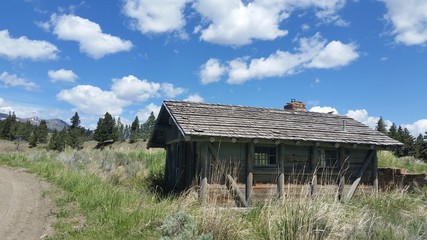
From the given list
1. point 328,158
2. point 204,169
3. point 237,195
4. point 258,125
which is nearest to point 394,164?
point 328,158

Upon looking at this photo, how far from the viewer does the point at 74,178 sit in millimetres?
11492

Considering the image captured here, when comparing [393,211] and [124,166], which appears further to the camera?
[124,166]

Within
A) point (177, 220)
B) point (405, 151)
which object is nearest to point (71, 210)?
point (177, 220)

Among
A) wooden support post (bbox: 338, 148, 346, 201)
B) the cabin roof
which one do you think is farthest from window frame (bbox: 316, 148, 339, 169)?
the cabin roof

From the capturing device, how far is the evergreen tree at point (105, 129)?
192 ft

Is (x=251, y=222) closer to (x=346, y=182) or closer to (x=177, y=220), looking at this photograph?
(x=177, y=220)

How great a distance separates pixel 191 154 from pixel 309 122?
5136 mm

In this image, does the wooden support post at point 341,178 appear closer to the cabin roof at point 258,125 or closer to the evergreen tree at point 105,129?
the cabin roof at point 258,125

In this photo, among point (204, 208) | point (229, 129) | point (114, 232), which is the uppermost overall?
point (229, 129)

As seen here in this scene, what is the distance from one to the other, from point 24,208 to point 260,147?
24.1ft

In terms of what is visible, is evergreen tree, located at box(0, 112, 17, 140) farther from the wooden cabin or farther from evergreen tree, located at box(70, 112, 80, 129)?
the wooden cabin

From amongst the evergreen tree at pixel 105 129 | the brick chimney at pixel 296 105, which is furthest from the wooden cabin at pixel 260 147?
the evergreen tree at pixel 105 129

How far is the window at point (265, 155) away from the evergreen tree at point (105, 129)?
4810 centimetres

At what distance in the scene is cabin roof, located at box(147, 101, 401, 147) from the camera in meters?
12.5
